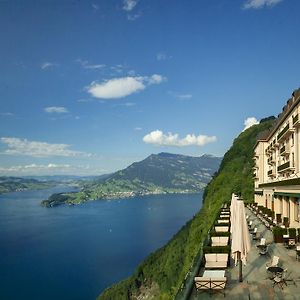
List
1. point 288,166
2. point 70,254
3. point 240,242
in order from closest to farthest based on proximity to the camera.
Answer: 1. point 240,242
2. point 288,166
3. point 70,254

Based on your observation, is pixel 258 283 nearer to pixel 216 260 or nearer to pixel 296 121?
pixel 216 260

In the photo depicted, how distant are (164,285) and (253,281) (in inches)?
2393

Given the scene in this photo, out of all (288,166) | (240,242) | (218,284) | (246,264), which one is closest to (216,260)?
(246,264)

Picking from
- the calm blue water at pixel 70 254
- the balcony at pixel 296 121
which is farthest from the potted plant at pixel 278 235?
the calm blue water at pixel 70 254

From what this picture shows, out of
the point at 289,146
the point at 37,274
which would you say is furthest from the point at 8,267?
the point at 289,146

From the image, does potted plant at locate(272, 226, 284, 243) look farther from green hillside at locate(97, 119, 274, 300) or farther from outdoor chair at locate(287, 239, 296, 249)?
green hillside at locate(97, 119, 274, 300)

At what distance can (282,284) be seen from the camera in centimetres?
1376

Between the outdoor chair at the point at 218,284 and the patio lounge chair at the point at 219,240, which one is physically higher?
the patio lounge chair at the point at 219,240

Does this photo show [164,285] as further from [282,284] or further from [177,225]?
[177,225]

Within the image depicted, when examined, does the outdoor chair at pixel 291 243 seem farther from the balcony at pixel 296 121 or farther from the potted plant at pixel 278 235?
A: the balcony at pixel 296 121

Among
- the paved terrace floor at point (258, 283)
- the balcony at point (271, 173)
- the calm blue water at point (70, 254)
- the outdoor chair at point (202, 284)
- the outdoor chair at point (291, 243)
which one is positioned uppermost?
the balcony at point (271, 173)

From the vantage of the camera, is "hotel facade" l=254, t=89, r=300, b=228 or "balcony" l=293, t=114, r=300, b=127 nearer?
"hotel facade" l=254, t=89, r=300, b=228

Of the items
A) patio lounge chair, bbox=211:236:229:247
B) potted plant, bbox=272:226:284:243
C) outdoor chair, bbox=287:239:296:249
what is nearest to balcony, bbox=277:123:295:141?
potted plant, bbox=272:226:284:243

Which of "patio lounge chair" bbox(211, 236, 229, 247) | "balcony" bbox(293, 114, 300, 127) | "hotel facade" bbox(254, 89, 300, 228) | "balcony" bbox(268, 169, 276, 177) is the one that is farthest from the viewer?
"balcony" bbox(268, 169, 276, 177)
